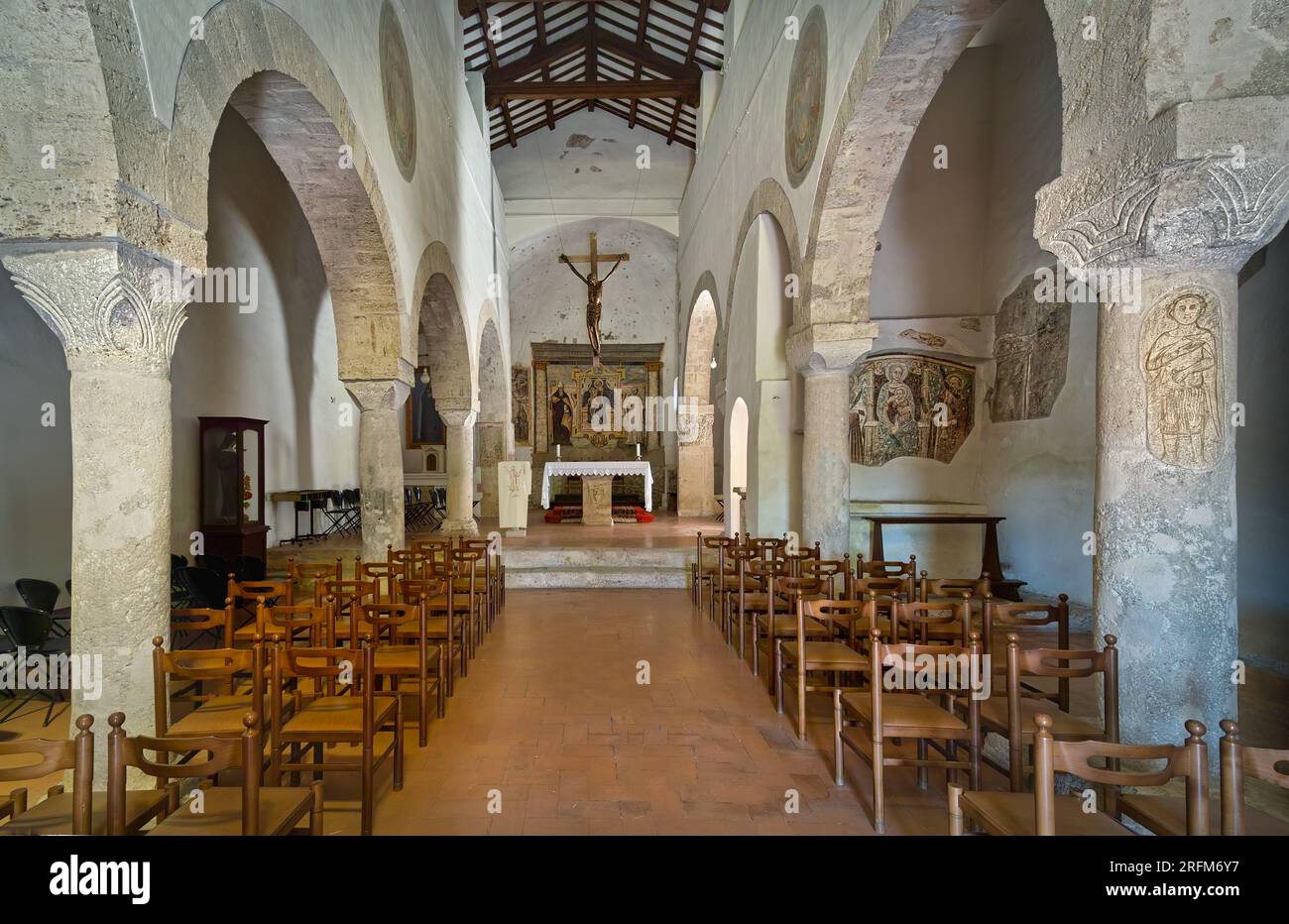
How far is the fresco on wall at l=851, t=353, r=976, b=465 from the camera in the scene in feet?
27.9

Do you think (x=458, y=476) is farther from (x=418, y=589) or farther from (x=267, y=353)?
(x=418, y=589)

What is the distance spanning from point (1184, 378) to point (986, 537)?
18.3 ft

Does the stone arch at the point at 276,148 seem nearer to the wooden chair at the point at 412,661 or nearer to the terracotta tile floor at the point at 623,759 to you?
the wooden chair at the point at 412,661

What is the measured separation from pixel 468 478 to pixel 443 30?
6167 mm

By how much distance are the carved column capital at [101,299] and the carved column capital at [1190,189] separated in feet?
11.9

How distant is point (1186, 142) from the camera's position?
82.8 inches

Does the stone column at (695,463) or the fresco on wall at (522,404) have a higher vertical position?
the fresco on wall at (522,404)

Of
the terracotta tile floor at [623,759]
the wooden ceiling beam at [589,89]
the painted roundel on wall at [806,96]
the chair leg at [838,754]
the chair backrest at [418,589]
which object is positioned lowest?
the terracotta tile floor at [623,759]

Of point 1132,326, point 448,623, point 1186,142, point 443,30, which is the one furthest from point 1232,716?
point 443,30

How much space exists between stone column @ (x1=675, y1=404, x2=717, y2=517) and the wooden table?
19.2ft

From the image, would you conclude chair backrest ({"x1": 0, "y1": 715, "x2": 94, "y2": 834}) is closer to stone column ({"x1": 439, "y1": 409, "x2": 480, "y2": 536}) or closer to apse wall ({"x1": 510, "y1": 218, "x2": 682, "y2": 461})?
stone column ({"x1": 439, "y1": 409, "x2": 480, "y2": 536})

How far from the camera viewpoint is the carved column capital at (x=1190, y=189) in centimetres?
210

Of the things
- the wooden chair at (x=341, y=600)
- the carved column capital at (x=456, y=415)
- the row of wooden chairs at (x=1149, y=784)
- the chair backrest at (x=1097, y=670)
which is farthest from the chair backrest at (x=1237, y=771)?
the carved column capital at (x=456, y=415)
